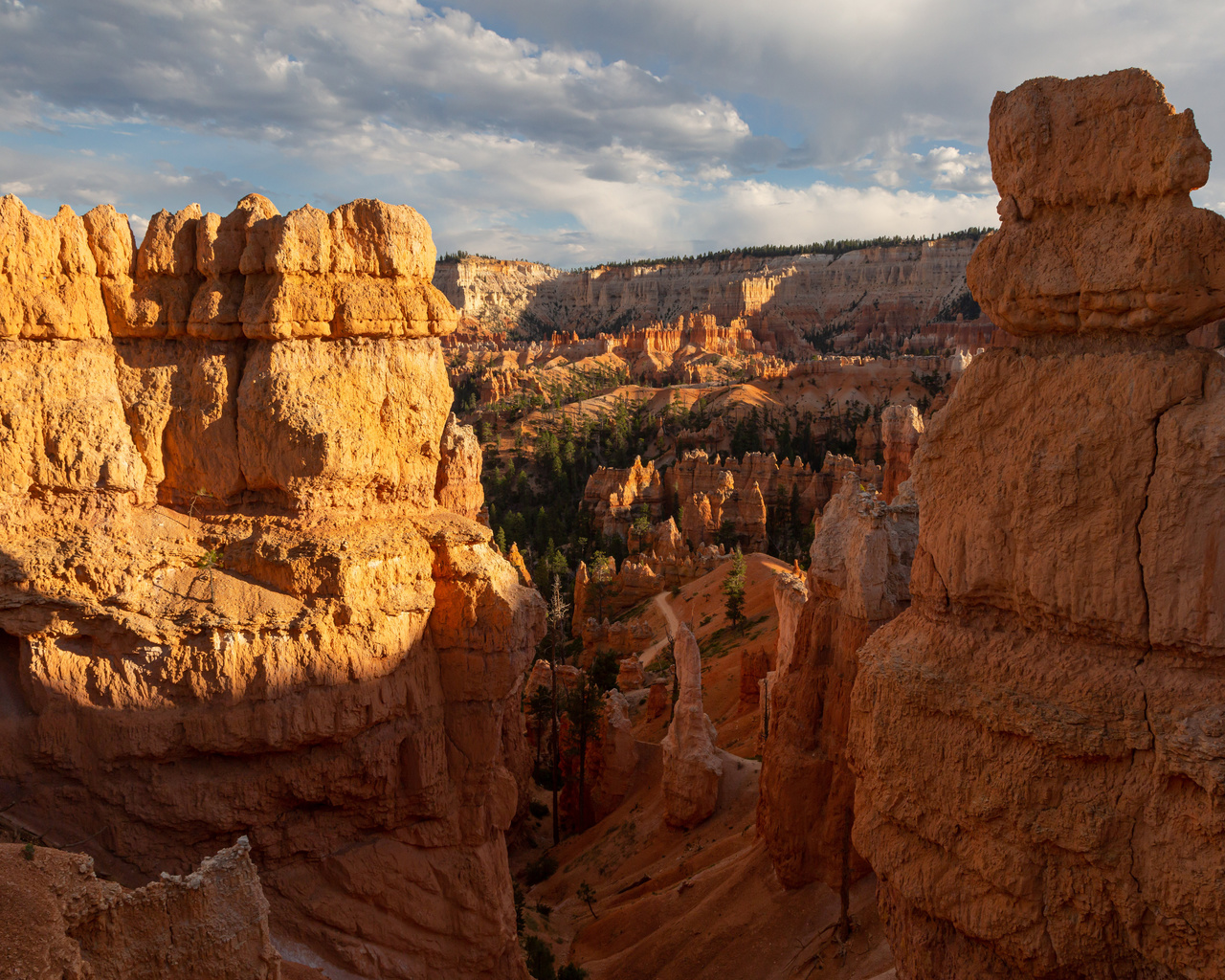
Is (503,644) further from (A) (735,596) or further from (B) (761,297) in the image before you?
(B) (761,297)

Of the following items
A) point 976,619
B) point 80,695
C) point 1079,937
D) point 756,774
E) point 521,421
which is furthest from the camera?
point 521,421

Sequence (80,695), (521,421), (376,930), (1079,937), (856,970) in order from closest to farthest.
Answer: (1079,937) → (80,695) → (376,930) → (856,970) → (521,421)

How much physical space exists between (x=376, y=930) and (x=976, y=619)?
28.9 feet

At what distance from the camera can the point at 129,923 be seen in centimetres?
620

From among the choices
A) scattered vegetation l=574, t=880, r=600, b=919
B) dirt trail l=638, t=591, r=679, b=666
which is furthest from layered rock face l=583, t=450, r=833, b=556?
scattered vegetation l=574, t=880, r=600, b=919

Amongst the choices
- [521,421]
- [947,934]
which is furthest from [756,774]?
[521,421]

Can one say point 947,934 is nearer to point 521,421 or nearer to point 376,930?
point 376,930

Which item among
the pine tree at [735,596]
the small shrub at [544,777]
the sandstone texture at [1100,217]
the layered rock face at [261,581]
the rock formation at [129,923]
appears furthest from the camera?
the pine tree at [735,596]

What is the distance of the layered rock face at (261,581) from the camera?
10.0 metres

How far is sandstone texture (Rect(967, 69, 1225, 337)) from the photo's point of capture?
6.06 metres

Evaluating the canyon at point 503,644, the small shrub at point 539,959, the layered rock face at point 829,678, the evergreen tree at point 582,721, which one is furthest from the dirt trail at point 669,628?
the layered rock face at point 829,678

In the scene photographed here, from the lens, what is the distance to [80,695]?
9.98m

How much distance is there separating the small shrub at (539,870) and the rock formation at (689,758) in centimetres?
351

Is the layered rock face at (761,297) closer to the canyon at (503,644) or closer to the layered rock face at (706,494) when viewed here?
the layered rock face at (706,494)
